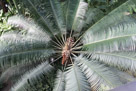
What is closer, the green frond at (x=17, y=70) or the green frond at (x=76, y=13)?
the green frond at (x=17, y=70)

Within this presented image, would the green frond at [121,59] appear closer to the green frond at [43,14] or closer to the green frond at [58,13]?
the green frond at [58,13]

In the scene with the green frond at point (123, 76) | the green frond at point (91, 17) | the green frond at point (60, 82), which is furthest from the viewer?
the green frond at point (91, 17)

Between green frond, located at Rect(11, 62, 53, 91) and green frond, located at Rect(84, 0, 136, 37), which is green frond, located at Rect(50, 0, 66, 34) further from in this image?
green frond, located at Rect(11, 62, 53, 91)

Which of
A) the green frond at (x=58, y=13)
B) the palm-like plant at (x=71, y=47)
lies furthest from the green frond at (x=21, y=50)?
the green frond at (x=58, y=13)

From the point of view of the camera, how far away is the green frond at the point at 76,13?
3816mm

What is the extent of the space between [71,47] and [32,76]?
1230mm

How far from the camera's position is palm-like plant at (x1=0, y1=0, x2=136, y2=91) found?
297 centimetres

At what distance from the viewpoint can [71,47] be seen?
152 inches

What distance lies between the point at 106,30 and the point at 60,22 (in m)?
1.18

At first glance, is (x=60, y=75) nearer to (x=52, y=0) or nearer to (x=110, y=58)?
(x=110, y=58)

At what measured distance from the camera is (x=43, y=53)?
11.2ft

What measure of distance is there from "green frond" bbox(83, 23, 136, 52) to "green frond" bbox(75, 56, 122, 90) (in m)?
0.34

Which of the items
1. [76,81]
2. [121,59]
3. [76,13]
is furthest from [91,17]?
[76,81]

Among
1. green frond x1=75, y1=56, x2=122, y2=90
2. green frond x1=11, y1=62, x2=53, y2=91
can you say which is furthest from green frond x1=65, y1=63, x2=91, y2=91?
green frond x1=11, y1=62, x2=53, y2=91
